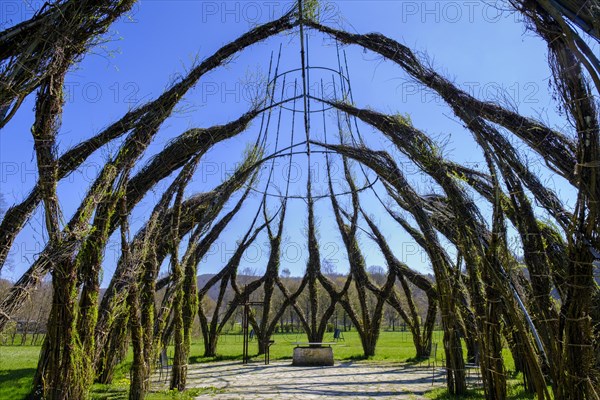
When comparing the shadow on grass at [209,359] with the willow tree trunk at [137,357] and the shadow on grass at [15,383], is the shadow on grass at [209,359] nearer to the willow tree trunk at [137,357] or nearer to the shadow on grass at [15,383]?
the shadow on grass at [15,383]

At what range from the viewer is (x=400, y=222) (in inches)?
493

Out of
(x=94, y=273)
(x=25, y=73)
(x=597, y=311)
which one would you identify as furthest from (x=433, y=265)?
(x=25, y=73)

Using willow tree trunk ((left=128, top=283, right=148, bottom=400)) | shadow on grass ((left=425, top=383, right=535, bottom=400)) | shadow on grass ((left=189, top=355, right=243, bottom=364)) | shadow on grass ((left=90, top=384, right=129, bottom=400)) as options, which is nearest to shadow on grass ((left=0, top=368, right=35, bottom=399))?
shadow on grass ((left=90, top=384, right=129, bottom=400))

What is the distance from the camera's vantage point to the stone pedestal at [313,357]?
12.4 metres

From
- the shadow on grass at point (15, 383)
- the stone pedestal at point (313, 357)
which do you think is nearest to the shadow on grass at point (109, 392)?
the shadow on grass at point (15, 383)

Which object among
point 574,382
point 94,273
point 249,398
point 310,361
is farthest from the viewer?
point 310,361

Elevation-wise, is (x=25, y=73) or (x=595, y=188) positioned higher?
(x=25, y=73)

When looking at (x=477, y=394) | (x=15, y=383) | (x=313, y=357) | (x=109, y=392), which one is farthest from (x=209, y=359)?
(x=477, y=394)

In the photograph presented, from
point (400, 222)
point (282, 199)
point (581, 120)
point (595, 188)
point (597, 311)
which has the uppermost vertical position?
point (282, 199)

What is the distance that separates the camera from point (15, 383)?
8.52m

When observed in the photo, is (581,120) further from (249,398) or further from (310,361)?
(310,361)

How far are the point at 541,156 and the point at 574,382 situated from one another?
5.40ft

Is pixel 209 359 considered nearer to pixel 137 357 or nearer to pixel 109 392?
pixel 109 392

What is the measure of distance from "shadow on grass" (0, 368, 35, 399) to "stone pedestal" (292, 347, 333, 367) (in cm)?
→ 628
